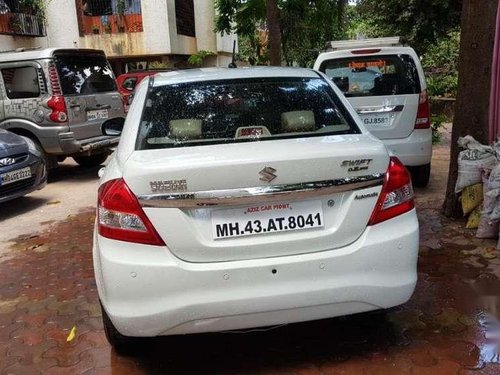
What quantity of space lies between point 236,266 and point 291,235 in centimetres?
30

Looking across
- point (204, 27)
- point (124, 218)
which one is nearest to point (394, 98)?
point (124, 218)

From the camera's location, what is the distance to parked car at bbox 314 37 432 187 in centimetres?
591

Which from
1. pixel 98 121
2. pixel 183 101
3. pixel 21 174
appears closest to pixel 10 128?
pixel 98 121

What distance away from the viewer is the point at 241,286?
2.41 m

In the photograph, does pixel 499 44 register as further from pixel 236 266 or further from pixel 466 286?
pixel 236 266

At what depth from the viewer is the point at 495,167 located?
166 inches

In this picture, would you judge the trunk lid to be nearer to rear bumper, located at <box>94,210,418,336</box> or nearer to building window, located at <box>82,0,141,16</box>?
rear bumper, located at <box>94,210,418,336</box>

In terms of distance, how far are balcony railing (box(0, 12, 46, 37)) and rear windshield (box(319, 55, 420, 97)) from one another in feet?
51.9

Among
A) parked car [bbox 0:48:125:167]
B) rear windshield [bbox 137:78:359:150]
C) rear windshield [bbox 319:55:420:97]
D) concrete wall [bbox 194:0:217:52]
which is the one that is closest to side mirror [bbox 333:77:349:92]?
rear windshield [bbox 319:55:420:97]

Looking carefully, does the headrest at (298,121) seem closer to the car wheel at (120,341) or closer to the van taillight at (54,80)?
the car wheel at (120,341)

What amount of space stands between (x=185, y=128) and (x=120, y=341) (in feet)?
3.94

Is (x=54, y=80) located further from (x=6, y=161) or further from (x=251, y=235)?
(x=251, y=235)

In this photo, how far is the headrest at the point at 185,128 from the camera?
113 inches

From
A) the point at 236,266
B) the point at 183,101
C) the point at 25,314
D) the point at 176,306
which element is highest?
the point at 183,101
